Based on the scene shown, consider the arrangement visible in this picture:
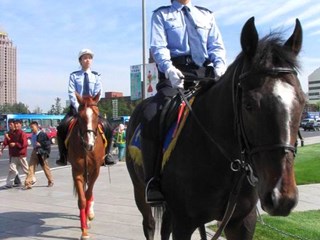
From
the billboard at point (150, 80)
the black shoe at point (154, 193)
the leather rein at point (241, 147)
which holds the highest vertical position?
the billboard at point (150, 80)

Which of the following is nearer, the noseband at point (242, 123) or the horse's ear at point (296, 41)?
the noseband at point (242, 123)

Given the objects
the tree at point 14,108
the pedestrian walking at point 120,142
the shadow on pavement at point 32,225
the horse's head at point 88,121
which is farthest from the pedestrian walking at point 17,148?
the tree at point 14,108

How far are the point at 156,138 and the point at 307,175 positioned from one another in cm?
1115

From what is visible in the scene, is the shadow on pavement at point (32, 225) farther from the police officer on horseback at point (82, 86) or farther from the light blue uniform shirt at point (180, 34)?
the light blue uniform shirt at point (180, 34)

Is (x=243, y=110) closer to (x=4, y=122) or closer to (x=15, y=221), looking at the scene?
(x=15, y=221)

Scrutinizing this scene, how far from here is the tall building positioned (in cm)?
9922

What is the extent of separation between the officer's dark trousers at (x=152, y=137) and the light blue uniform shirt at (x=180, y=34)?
1.18 ft

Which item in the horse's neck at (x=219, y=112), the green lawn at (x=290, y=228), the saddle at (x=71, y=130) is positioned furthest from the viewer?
the saddle at (x=71, y=130)

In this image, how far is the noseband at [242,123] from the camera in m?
2.44

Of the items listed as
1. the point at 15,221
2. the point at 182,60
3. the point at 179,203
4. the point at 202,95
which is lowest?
the point at 15,221

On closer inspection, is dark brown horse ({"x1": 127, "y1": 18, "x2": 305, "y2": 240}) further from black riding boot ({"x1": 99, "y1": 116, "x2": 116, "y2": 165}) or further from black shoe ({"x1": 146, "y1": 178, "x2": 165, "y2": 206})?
black riding boot ({"x1": 99, "y1": 116, "x2": 116, "y2": 165})

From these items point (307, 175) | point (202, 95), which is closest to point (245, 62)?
point (202, 95)

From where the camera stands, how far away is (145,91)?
1825 centimetres

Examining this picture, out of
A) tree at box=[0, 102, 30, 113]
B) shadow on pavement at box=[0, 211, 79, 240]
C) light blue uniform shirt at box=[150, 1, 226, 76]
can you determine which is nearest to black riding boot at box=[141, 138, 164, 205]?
light blue uniform shirt at box=[150, 1, 226, 76]
